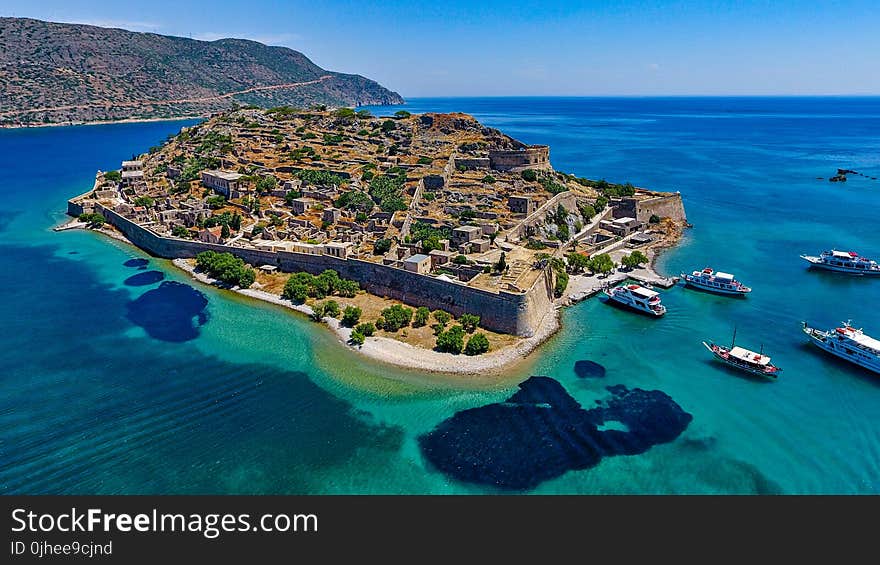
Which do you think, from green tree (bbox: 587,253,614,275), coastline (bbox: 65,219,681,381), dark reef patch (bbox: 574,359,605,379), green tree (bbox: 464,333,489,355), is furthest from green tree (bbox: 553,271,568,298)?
green tree (bbox: 464,333,489,355)

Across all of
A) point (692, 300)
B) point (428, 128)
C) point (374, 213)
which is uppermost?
point (428, 128)

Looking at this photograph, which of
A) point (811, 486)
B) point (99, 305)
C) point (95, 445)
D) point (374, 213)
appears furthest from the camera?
point (374, 213)

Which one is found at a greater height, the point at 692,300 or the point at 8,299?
the point at 692,300

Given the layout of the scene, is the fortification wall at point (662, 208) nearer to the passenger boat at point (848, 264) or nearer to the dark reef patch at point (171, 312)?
the passenger boat at point (848, 264)

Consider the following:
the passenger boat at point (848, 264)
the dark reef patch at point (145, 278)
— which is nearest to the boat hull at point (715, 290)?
the passenger boat at point (848, 264)

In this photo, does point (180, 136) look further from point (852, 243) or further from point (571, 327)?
point (852, 243)

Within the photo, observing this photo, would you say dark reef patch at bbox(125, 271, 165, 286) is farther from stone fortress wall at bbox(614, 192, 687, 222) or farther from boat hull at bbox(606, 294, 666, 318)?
stone fortress wall at bbox(614, 192, 687, 222)

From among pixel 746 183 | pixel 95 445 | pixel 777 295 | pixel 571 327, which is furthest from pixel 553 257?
pixel 746 183
